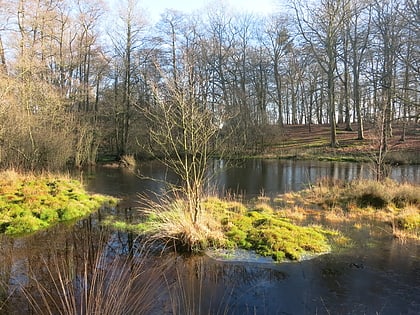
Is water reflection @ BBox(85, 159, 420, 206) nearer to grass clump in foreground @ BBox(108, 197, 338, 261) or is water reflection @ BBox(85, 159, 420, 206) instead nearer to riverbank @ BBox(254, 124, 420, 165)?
riverbank @ BBox(254, 124, 420, 165)

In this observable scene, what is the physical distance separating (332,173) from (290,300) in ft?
49.8

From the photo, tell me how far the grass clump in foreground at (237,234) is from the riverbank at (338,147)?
52.8ft

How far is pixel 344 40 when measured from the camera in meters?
30.2

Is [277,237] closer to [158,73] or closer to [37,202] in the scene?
[37,202]

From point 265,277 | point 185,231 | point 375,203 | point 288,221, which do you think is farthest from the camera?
point 375,203

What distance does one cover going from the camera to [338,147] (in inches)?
1109

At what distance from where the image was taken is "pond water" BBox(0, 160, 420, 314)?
497cm

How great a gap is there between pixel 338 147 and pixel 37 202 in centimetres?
2396

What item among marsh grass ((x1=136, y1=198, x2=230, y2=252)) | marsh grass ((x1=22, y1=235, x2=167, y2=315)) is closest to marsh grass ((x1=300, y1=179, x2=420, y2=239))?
marsh grass ((x1=136, y1=198, x2=230, y2=252))

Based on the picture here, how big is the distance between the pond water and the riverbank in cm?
1685

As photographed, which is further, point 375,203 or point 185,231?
point 375,203

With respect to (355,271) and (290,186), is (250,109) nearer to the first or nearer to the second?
(290,186)

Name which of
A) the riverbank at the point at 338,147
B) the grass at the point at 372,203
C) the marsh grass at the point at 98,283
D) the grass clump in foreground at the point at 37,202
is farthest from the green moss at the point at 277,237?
the riverbank at the point at 338,147

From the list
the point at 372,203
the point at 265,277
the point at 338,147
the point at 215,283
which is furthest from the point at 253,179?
the point at 338,147
